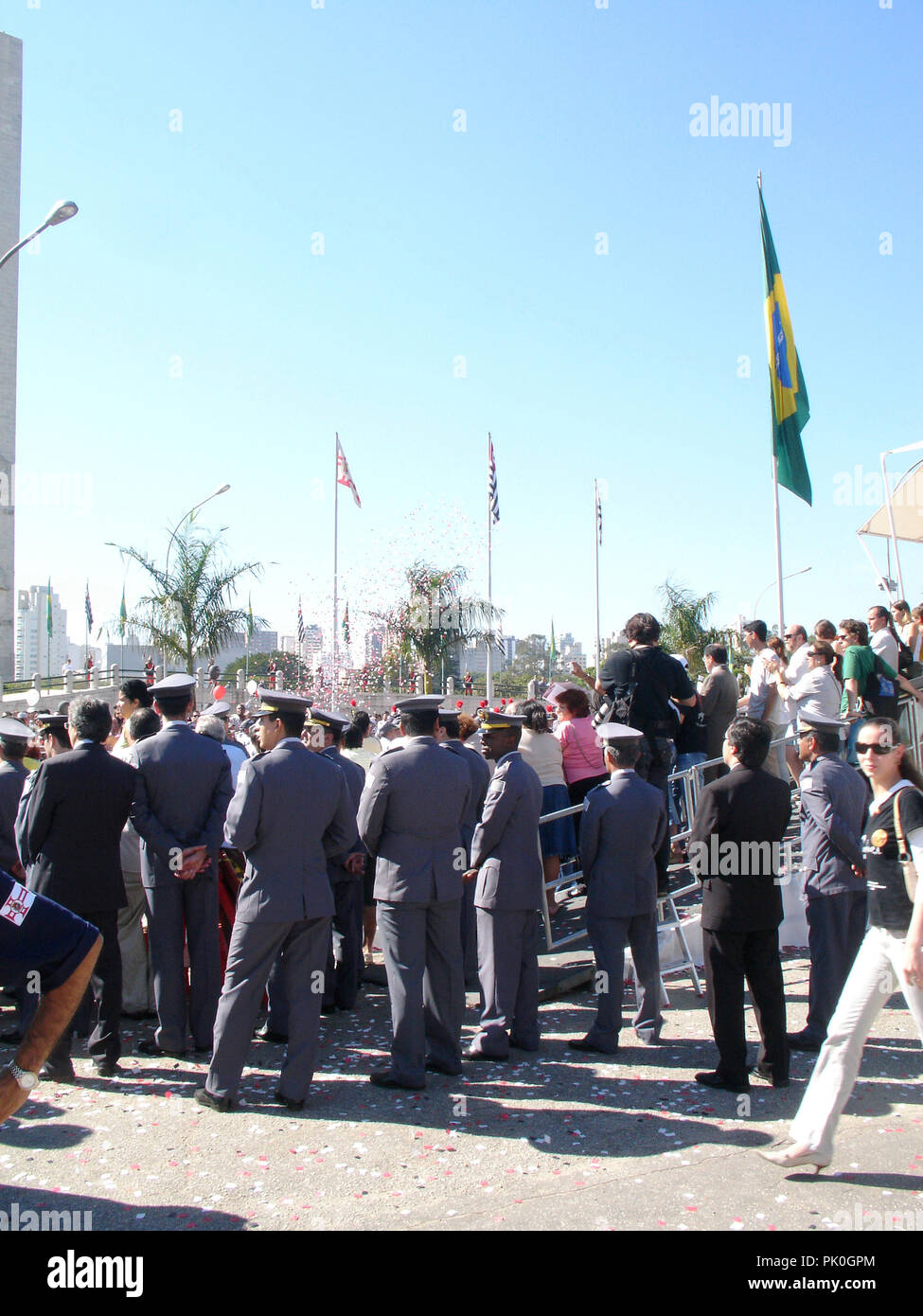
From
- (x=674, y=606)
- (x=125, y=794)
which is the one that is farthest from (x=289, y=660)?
(x=125, y=794)

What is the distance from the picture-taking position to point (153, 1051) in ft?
20.6

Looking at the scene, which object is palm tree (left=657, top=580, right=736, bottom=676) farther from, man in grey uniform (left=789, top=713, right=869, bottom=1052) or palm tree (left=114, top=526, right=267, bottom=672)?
man in grey uniform (left=789, top=713, right=869, bottom=1052)

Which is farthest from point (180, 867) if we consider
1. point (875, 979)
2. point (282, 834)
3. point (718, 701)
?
point (718, 701)

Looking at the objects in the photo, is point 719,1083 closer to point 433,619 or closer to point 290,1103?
point 290,1103

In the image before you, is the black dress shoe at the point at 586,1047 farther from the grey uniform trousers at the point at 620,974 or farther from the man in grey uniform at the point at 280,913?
the man in grey uniform at the point at 280,913

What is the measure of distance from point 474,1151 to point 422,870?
5.07ft

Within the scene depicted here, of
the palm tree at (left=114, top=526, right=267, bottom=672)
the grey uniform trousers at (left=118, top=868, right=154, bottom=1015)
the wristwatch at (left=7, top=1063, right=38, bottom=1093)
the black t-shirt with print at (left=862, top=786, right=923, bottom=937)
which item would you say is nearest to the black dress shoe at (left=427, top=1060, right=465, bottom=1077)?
the grey uniform trousers at (left=118, top=868, right=154, bottom=1015)

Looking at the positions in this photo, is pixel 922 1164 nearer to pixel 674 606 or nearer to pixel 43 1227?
pixel 43 1227

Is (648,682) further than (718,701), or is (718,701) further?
(718,701)

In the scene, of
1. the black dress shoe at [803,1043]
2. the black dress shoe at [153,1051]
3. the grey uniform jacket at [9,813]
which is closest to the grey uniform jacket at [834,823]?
the black dress shoe at [803,1043]

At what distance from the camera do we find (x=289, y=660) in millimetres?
68562

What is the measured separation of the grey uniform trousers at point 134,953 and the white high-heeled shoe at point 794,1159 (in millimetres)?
4423

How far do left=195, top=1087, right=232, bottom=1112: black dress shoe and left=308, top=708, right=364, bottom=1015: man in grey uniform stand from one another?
1856 mm
